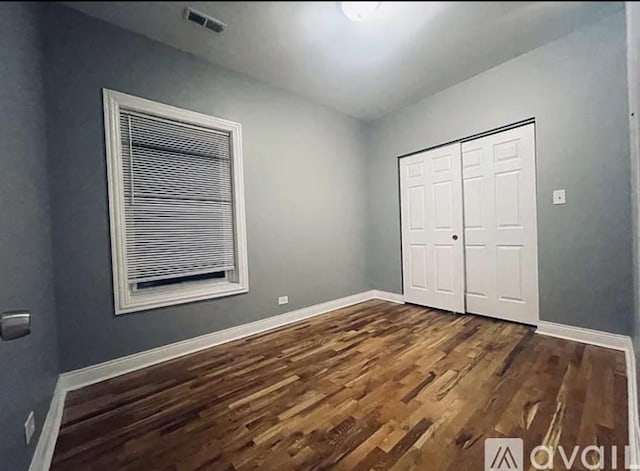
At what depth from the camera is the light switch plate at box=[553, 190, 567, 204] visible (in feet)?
7.65

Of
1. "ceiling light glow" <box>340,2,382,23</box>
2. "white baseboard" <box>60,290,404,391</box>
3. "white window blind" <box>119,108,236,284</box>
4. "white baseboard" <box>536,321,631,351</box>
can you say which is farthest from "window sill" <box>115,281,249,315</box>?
"white baseboard" <box>536,321,631,351</box>

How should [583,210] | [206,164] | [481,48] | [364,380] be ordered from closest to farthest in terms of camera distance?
[481,48] < [364,380] < [583,210] < [206,164]

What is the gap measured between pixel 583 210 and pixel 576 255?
378 millimetres

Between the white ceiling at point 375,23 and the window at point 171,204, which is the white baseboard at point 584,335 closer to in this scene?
the white ceiling at point 375,23

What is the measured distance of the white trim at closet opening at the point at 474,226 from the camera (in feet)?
8.61

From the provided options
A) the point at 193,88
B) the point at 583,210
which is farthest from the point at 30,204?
the point at 583,210

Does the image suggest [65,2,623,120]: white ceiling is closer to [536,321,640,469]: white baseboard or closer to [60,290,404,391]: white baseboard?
[536,321,640,469]: white baseboard

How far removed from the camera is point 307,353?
2238mm

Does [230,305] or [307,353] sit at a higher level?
[230,305]

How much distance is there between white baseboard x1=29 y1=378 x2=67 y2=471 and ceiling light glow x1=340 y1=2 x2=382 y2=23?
189 centimetres

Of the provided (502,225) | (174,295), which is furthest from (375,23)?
(502,225)

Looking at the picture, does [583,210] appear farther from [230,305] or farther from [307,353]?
[230,305]

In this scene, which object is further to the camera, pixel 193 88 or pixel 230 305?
pixel 230 305

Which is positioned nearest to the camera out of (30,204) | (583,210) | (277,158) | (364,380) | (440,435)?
(440,435)
